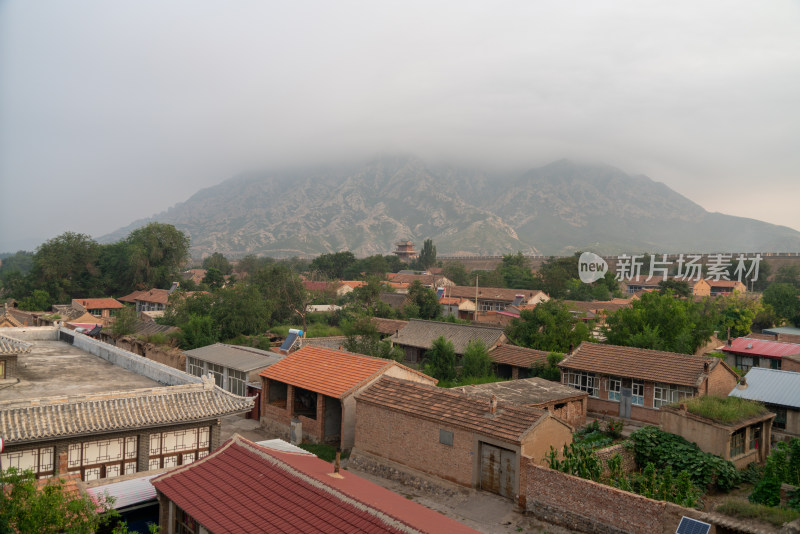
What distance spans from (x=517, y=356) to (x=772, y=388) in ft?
37.3

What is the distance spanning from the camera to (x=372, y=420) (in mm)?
17250

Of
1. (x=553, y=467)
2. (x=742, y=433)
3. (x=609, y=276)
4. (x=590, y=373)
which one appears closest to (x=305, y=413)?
A: (x=553, y=467)

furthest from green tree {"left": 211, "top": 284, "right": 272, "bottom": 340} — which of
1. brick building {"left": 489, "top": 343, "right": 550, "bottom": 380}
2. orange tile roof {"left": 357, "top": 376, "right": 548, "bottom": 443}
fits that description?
orange tile roof {"left": 357, "top": 376, "right": 548, "bottom": 443}

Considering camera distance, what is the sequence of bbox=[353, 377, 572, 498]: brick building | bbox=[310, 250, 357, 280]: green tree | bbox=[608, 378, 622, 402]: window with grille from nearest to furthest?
bbox=[353, 377, 572, 498]: brick building, bbox=[608, 378, 622, 402]: window with grille, bbox=[310, 250, 357, 280]: green tree

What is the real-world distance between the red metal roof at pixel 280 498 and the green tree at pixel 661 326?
72.8ft

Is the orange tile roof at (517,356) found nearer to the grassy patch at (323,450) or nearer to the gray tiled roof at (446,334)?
the gray tiled roof at (446,334)

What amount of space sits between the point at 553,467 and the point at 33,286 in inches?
2835

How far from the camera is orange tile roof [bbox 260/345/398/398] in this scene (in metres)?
19.0

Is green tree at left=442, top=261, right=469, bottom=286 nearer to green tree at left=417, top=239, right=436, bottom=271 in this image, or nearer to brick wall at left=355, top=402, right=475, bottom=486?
green tree at left=417, top=239, right=436, bottom=271

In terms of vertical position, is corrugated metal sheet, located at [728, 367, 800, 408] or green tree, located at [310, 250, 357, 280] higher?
green tree, located at [310, 250, 357, 280]

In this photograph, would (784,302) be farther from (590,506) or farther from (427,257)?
(427,257)

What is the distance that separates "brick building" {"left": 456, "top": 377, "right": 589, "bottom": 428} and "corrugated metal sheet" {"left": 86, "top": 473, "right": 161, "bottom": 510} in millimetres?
10685

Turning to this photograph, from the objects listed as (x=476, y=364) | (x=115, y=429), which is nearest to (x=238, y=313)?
(x=476, y=364)

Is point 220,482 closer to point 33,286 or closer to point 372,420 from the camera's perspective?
point 372,420
